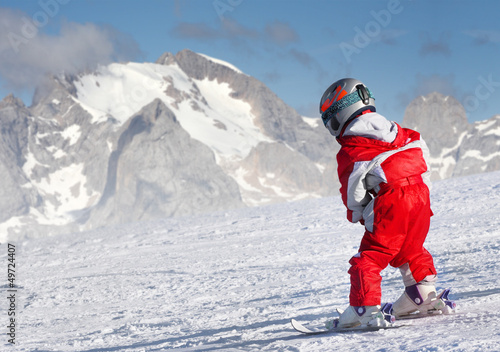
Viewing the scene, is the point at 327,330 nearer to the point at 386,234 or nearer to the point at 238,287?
the point at 386,234

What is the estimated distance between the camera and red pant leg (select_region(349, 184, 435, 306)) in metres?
2.84

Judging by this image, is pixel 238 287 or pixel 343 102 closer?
pixel 343 102

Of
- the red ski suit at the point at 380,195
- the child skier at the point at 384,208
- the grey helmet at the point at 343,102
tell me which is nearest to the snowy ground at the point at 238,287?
the child skier at the point at 384,208

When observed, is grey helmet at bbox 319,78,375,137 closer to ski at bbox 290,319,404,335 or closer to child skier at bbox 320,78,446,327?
child skier at bbox 320,78,446,327

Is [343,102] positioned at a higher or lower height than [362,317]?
higher

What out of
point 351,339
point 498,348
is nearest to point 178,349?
point 351,339

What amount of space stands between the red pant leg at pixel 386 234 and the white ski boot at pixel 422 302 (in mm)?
281

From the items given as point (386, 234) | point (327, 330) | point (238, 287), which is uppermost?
point (386, 234)

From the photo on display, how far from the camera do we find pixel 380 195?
2877mm

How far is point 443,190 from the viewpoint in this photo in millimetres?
11422

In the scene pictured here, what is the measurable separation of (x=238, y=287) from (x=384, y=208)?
100.0 inches

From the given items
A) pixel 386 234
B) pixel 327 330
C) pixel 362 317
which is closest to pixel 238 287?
pixel 327 330

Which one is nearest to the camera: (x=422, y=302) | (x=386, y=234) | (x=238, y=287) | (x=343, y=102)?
(x=386, y=234)

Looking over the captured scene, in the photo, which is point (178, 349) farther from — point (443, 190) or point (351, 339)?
point (443, 190)
